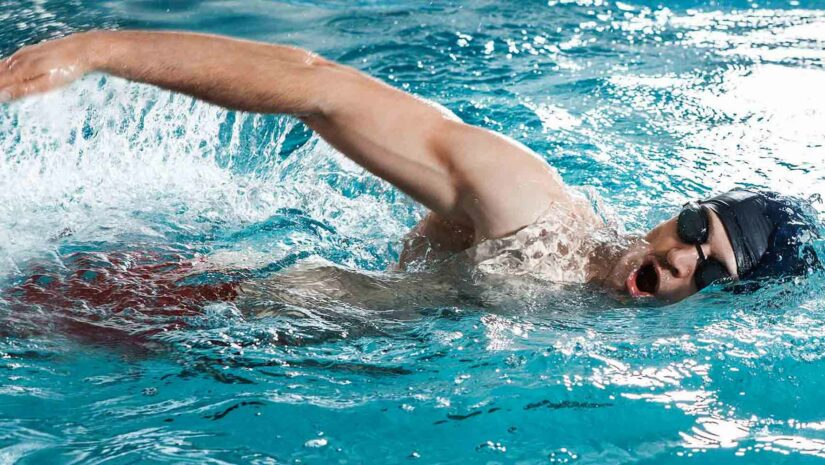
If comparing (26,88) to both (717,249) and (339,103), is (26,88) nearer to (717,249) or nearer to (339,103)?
(339,103)

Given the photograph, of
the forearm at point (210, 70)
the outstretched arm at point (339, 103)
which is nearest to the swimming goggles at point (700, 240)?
the outstretched arm at point (339, 103)

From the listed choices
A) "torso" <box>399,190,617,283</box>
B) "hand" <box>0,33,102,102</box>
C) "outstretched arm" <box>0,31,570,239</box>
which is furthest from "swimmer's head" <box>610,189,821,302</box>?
"hand" <box>0,33,102,102</box>

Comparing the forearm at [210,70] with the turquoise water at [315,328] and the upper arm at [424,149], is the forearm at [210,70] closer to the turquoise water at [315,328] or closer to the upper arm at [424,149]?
the upper arm at [424,149]

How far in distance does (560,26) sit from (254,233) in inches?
147

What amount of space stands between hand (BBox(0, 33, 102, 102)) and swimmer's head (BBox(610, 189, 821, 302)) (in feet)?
5.28

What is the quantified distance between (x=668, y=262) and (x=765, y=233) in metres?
0.30

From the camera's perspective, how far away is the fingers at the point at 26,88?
88.0 inches

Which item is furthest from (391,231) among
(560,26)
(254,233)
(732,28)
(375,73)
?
(732,28)

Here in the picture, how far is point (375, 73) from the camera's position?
566cm

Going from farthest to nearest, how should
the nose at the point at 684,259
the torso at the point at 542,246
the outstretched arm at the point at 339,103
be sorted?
the nose at the point at 684,259 → the torso at the point at 542,246 → the outstretched arm at the point at 339,103

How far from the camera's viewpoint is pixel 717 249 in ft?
8.90

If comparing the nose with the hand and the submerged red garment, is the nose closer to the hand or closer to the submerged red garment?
the submerged red garment

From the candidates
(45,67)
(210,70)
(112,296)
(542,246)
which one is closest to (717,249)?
(542,246)

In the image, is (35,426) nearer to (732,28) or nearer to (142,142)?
(142,142)
